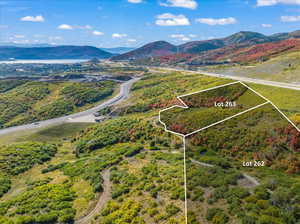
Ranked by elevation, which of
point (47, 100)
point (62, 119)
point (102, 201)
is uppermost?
point (102, 201)

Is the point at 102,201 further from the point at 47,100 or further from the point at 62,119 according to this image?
the point at 47,100


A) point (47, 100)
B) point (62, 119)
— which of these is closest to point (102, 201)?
point (62, 119)

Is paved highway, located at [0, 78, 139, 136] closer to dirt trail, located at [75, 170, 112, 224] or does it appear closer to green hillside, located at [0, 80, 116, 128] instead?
green hillside, located at [0, 80, 116, 128]

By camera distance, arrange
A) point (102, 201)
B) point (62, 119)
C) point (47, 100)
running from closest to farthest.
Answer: point (102, 201)
point (62, 119)
point (47, 100)

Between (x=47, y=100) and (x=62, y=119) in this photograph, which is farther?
(x=47, y=100)

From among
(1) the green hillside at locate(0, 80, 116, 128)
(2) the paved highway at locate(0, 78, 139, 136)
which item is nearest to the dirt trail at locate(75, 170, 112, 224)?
(2) the paved highway at locate(0, 78, 139, 136)

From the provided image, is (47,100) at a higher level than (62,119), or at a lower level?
higher

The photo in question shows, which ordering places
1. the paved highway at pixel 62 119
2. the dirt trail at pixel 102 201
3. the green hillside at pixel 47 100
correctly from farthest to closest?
the green hillside at pixel 47 100 < the paved highway at pixel 62 119 < the dirt trail at pixel 102 201

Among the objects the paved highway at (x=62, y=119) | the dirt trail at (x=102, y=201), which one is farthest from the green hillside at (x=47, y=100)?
the dirt trail at (x=102, y=201)

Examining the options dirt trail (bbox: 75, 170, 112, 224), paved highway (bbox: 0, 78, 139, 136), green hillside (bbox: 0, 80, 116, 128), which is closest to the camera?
dirt trail (bbox: 75, 170, 112, 224)

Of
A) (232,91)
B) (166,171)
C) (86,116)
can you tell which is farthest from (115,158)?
(86,116)

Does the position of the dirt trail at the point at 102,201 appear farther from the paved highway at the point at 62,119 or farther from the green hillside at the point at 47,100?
the green hillside at the point at 47,100
